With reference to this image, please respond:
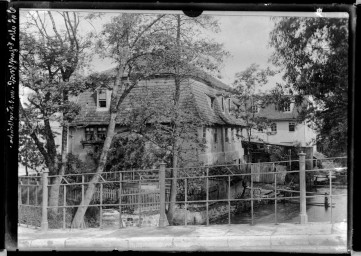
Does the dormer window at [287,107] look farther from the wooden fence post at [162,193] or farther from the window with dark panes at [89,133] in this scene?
the window with dark panes at [89,133]

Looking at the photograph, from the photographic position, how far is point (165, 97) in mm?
4148

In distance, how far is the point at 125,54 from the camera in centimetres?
415

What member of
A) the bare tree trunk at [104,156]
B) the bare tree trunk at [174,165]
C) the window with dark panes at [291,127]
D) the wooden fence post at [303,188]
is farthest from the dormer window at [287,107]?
the bare tree trunk at [104,156]

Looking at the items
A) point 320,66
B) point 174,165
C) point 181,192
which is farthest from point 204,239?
point 320,66

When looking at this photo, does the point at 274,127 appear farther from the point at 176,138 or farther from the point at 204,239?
the point at 204,239

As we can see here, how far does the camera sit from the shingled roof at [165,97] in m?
4.12

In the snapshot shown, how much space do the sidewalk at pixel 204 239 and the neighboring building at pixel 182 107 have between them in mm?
670

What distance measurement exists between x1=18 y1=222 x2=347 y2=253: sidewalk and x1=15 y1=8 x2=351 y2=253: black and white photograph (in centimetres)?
1

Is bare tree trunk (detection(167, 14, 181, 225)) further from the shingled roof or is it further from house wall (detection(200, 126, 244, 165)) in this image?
house wall (detection(200, 126, 244, 165))

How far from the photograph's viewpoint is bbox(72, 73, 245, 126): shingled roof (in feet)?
13.5

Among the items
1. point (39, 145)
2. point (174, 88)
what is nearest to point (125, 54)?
point (174, 88)

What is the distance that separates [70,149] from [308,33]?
238 centimetres

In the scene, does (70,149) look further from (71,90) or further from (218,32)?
(218,32)

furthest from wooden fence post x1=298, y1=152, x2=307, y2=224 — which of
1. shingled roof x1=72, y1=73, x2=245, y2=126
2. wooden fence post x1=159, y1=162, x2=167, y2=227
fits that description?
wooden fence post x1=159, y1=162, x2=167, y2=227
